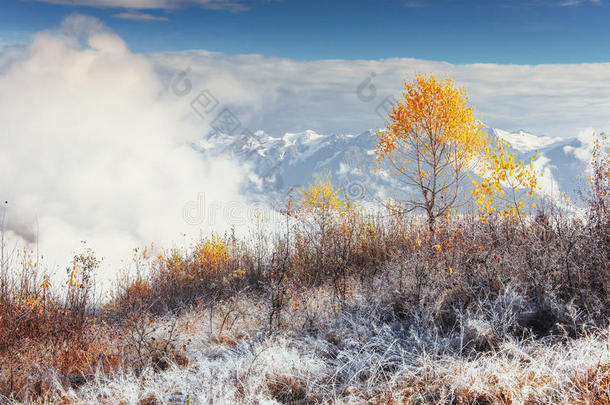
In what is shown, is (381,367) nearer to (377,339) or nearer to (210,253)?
(377,339)

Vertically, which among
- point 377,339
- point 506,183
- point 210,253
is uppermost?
point 506,183

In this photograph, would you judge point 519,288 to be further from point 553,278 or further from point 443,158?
point 443,158

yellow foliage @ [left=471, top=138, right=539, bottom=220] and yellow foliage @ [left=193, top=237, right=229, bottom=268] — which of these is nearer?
yellow foliage @ [left=471, top=138, right=539, bottom=220]

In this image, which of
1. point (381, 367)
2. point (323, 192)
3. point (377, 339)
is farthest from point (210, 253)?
point (381, 367)

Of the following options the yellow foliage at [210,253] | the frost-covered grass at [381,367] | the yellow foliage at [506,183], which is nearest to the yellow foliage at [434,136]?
the yellow foliage at [506,183]

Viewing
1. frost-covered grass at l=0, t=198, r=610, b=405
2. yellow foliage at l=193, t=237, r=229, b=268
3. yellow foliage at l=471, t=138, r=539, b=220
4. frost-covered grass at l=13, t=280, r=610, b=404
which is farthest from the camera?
yellow foliage at l=193, t=237, r=229, b=268

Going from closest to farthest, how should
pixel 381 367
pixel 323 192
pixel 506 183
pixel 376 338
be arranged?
pixel 381 367, pixel 376 338, pixel 506 183, pixel 323 192

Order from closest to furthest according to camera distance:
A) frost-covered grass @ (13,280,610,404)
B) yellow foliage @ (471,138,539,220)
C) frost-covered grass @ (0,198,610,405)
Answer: frost-covered grass @ (13,280,610,404) → frost-covered grass @ (0,198,610,405) → yellow foliage @ (471,138,539,220)

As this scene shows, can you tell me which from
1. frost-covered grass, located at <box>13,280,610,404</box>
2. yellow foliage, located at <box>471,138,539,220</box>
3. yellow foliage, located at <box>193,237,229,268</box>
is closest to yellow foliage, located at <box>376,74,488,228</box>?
yellow foliage, located at <box>471,138,539,220</box>

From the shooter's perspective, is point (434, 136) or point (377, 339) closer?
point (377, 339)

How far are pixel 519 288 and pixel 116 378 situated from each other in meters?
5.20

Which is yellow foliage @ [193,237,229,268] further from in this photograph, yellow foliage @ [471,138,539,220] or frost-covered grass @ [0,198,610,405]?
yellow foliage @ [471,138,539,220]

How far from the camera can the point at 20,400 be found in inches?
174

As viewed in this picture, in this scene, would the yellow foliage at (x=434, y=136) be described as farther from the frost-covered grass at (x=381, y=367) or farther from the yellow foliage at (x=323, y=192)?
the frost-covered grass at (x=381, y=367)
